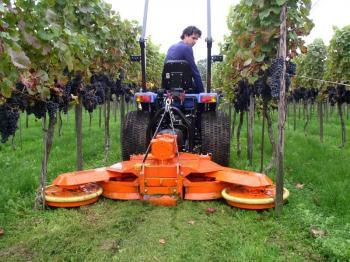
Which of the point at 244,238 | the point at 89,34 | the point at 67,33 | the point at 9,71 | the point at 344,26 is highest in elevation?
the point at 344,26

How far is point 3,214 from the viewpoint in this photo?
473 centimetres

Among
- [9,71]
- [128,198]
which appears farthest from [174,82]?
[9,71]

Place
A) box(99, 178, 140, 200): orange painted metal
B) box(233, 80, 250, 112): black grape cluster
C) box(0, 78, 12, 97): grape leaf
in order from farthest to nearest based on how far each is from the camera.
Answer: box(233, 80, 250, 112): black grape cluster < box(99, 178, 140, 200): orange painted metal < box(0, 78, 12, 97): grape leaf

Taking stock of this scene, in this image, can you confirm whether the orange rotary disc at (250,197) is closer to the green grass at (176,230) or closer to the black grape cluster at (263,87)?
the green grass at (176,230)

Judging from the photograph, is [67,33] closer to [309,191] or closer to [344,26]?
[309,191]

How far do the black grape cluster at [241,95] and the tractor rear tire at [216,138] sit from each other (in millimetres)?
2257

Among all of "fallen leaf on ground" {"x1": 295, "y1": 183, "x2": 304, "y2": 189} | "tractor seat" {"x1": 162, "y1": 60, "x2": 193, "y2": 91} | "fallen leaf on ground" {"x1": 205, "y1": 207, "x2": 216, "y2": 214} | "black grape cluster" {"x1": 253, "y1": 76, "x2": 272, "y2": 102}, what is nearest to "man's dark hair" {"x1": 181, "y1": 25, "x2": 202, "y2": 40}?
"tractor seat" {"x1": 162, "y1": 60, "x2": 193, "y2": 91}

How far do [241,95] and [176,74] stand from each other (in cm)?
306

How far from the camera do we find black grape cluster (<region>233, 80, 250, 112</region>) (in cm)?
862

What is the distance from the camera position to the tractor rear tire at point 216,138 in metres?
6.27

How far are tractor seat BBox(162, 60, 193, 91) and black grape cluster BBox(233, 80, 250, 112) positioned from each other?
2.30 metres

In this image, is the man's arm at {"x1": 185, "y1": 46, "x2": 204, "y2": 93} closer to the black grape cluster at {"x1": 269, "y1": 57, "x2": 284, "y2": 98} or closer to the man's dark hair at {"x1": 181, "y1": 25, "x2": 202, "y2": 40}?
the man's dark hair at {"x1": 181, "y1": 25, "x2": 202, "y2": 40}

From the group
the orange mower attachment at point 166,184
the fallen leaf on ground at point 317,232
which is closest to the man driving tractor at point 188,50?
the orange mower attachment at point 166,184

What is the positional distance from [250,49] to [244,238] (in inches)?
121
